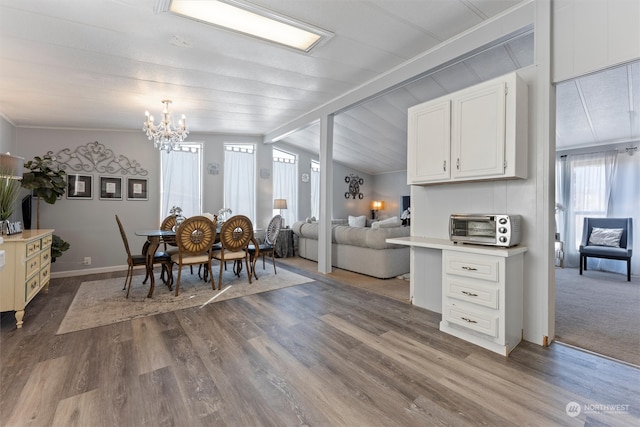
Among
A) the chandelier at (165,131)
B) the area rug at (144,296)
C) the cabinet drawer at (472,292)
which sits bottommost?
the area rug at (144,296)

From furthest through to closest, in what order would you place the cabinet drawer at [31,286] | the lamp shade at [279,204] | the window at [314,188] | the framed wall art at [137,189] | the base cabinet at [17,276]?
the window at [314,188], the lamp shade at [279,204], the framed wall art at [137,189], the cabinet drawer at [31,286], the base cabinet at [17,276]

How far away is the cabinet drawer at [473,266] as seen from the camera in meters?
2.11

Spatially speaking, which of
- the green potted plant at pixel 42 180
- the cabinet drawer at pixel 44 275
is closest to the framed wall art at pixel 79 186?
the green potted plant at pixel 42 180

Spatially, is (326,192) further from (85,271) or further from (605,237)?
(605,237)

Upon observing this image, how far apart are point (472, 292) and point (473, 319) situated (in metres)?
0.21

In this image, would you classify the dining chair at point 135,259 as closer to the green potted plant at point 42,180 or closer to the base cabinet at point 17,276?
the base cabinet at point 17,276

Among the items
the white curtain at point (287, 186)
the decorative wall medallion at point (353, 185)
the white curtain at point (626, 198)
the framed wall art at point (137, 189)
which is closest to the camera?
the white curtain at point (626, 198)

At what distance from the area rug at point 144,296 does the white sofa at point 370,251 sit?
3.11 feet

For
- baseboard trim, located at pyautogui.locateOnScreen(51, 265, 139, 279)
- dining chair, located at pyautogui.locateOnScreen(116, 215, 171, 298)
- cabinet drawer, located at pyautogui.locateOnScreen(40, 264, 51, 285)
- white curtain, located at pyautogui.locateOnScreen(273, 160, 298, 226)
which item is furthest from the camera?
white curtain, located at pyautogui.locateOnScreen(273, 160, 298, 226)

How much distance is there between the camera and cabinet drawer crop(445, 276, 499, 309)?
2.12 meters

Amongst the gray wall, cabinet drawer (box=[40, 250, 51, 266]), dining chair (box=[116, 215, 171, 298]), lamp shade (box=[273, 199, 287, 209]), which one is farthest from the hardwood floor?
lamp shade (box=[273, 199, 287, 209])

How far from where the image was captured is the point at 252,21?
7.79ft

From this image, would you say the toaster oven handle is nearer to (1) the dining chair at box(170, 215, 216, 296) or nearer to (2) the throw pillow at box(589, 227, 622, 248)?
(1) the dining chair at box(170, 215, 216, 296)

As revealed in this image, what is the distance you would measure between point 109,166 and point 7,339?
3464 millimetres
